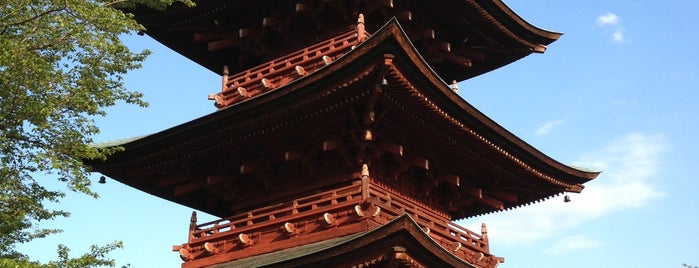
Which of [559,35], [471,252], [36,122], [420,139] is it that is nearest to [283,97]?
[420,139]

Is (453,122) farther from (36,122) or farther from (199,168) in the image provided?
(36,122)

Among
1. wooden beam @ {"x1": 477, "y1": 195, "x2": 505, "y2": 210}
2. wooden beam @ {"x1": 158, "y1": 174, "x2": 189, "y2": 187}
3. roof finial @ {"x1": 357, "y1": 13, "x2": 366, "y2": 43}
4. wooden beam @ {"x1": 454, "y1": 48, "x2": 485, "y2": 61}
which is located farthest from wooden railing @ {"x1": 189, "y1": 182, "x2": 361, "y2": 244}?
wooden beam @ {"x1": 454, "y1": 48, "x2": 485, "y2": 61}

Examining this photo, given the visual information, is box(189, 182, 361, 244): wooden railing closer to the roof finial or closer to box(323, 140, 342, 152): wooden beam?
box(323, 140, 342, 152): wooden beam

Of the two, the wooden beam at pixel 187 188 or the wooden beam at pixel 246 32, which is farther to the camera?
the wooden beam at pixel 246 32

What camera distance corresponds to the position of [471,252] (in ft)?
50.1

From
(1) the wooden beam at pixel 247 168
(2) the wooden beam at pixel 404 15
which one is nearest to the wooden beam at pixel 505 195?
(2) the wooden beam at pixel 404 15

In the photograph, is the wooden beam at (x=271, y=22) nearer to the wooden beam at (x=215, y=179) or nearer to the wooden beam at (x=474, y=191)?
the wooden beam at (x=215, y=179)

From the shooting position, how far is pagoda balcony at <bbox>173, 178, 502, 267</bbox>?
42.9 feet

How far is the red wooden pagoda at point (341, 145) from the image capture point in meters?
12.6

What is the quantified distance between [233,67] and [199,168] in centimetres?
409

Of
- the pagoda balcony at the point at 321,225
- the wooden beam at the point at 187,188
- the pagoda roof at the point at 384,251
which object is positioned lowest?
the pagoda roof at the point at 384,251

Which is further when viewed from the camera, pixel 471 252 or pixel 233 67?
pixel 233 67

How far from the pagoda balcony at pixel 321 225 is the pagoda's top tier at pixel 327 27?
412cm

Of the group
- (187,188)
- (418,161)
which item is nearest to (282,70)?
(187,188)
